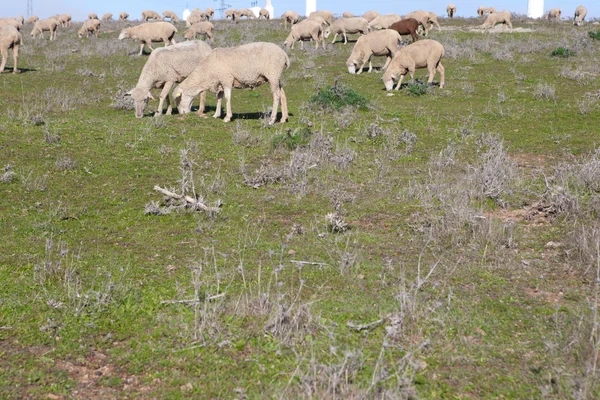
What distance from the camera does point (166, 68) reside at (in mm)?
13531

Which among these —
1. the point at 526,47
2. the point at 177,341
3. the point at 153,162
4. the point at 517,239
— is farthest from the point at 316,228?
the point at 526,47

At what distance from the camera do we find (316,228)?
6.71m

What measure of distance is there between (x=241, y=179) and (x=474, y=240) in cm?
394

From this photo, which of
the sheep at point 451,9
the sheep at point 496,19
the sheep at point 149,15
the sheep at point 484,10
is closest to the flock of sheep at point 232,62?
the sheep at point 496,19

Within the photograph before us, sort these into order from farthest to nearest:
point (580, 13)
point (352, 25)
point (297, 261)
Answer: point (580, 13) < point (352, 25) < point (297, 261)

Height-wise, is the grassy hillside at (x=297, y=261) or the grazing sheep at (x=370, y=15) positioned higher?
the grazing sheep at (x=370, y=15)

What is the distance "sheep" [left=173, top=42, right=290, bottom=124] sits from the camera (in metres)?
12.5

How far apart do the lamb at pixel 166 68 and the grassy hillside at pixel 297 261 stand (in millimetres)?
777

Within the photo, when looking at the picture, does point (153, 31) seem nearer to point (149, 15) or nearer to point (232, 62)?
point (232, 62)

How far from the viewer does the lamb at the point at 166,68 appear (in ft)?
44.1

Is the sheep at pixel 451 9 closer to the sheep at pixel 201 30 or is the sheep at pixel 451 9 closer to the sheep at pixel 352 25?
the sheep at pixel 352 25

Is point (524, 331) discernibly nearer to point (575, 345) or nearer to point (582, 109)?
point (575, 345)

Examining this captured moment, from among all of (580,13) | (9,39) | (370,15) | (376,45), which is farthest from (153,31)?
(580,13)

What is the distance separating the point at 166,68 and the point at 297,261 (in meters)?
9.51
